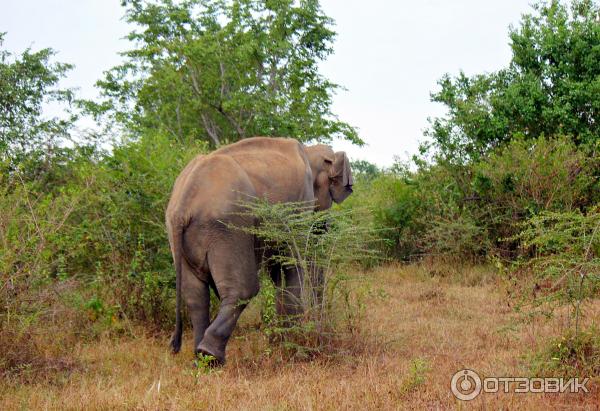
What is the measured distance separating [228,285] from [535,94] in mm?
11315

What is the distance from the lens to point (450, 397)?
16.0 feet

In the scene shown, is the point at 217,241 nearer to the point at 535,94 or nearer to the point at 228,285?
the point at 228,285

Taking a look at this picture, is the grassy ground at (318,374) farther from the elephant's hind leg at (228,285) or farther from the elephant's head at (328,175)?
the elephant's head at (328,175)

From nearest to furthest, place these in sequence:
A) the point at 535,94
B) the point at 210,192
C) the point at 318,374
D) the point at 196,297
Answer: the point at 318,374
the point at 210,192
the point at 196,297
the point at 535,94

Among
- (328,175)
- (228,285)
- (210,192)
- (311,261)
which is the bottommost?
(228,285)

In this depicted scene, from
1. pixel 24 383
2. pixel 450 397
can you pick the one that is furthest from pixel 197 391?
pixel 450 397

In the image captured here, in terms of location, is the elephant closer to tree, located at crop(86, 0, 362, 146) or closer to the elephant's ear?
the elephant's ear

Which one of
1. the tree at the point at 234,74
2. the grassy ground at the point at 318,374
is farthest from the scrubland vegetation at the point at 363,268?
the tree at the point at 234,74

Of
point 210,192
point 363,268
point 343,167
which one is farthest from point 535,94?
point 210,192

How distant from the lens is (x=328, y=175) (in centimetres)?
848

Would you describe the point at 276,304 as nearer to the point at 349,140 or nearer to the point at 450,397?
the point at 450,397

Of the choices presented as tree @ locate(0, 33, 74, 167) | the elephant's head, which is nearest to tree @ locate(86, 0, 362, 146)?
tree @ locate(0, 33, 74, 167)

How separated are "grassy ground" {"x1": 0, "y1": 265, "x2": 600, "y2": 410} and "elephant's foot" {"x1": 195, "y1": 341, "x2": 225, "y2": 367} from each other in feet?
0.36

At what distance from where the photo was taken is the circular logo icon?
4.93 metres
